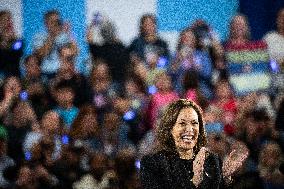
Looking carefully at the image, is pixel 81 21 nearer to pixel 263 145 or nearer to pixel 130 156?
pixel 130 156

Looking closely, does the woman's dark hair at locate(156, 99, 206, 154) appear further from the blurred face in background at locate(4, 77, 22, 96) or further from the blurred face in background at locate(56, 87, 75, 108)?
the blurred face in background at locate(4, 77, 22, 96)

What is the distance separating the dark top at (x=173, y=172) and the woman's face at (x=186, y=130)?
0.06m

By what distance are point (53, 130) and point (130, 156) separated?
30.4 inches

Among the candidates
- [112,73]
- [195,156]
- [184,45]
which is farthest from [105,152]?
[195,156]

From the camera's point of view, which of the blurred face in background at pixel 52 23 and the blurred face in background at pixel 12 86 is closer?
the blurred face in background at pixel 12 86

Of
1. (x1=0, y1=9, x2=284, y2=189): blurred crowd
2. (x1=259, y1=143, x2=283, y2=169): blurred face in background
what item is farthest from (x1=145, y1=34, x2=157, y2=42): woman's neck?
(x1=259, y1=143, x2=283, y2=169): blurred face in background

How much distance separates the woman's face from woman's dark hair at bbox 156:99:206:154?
0.05ft

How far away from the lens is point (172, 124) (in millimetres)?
2322

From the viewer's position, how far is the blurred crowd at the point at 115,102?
18.0 ft

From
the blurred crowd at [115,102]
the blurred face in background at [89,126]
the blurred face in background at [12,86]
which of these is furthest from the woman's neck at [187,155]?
the blurred face in background at [12,86]

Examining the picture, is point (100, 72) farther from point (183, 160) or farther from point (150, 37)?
point (183, 160)

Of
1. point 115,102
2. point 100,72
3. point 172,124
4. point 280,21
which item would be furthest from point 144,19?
point 172,124

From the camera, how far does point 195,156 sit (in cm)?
228

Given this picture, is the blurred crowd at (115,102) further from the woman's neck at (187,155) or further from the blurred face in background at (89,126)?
the woman's neck at (187,155)
